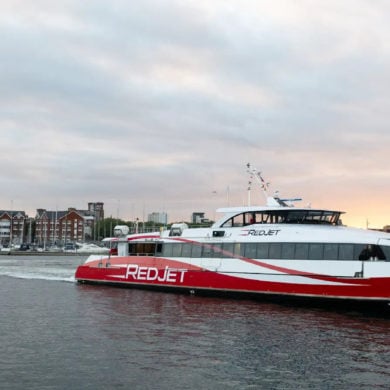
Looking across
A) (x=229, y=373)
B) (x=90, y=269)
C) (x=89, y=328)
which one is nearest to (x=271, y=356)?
(x=229, y=373)

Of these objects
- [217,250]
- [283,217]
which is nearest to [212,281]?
[217,250]

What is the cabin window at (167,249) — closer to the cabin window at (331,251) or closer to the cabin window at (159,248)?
the cabin window at (159,248)

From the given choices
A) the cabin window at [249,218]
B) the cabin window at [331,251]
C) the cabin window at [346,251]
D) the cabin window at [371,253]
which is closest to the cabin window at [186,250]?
the cabin window at [249,218]

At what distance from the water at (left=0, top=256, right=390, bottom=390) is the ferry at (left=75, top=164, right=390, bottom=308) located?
1151 mm

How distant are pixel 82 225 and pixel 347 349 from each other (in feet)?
570

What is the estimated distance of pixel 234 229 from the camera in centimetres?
3100

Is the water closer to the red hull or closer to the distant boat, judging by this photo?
the red hull

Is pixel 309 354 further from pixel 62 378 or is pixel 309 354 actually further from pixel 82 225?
pixel 82 225

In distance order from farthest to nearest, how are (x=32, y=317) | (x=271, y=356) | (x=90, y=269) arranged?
1. (x=90, y=269)
2. (x=32, y=317)
3. (x=271, y=356)

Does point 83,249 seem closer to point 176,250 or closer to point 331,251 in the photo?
point 176,250

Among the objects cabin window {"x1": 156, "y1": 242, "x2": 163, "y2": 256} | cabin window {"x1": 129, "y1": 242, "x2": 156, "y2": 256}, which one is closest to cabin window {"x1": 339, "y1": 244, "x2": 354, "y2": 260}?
cabin window {"x1": 156, "y1": 242, "x2": 163, "y2": 256}

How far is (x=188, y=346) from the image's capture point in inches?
695

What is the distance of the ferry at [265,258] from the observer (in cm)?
2542

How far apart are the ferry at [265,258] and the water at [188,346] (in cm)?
115
